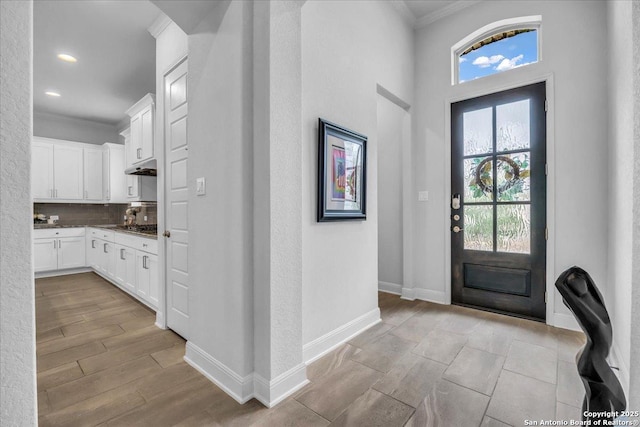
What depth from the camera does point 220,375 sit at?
1.79 m

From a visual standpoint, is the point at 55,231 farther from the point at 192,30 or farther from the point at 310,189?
the point at 310,189

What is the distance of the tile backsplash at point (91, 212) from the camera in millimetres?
5375

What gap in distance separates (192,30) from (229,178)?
1126mm

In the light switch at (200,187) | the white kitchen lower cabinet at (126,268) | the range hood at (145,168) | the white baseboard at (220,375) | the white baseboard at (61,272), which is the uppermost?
the range hood at (145,168)

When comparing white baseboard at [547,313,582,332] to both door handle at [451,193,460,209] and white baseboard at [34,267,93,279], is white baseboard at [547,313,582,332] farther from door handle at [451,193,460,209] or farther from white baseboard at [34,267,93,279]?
white baseboard at [34,267,93,279]

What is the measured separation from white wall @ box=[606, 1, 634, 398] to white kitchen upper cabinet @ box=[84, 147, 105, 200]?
734 cm

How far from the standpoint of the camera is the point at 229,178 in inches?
68.0

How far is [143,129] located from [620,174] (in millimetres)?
4472

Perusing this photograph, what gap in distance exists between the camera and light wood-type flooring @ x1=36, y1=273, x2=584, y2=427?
1.51 metres

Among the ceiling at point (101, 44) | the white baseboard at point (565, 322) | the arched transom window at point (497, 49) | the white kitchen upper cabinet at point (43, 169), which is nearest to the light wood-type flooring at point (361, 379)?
the white baseboard at point (565, 322)

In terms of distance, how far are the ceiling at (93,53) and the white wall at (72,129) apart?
0.27 metres

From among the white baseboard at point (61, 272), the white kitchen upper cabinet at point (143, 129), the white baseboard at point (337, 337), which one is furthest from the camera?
the white baseboard at point (61, 272)

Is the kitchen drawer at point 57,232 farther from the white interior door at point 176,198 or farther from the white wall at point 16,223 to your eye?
the white wall at point 16,223

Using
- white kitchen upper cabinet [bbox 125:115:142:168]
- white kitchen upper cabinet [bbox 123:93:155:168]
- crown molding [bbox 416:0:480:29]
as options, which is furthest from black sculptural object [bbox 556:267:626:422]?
white kitchen upper cabinet [bbox 125:115:142:168]
